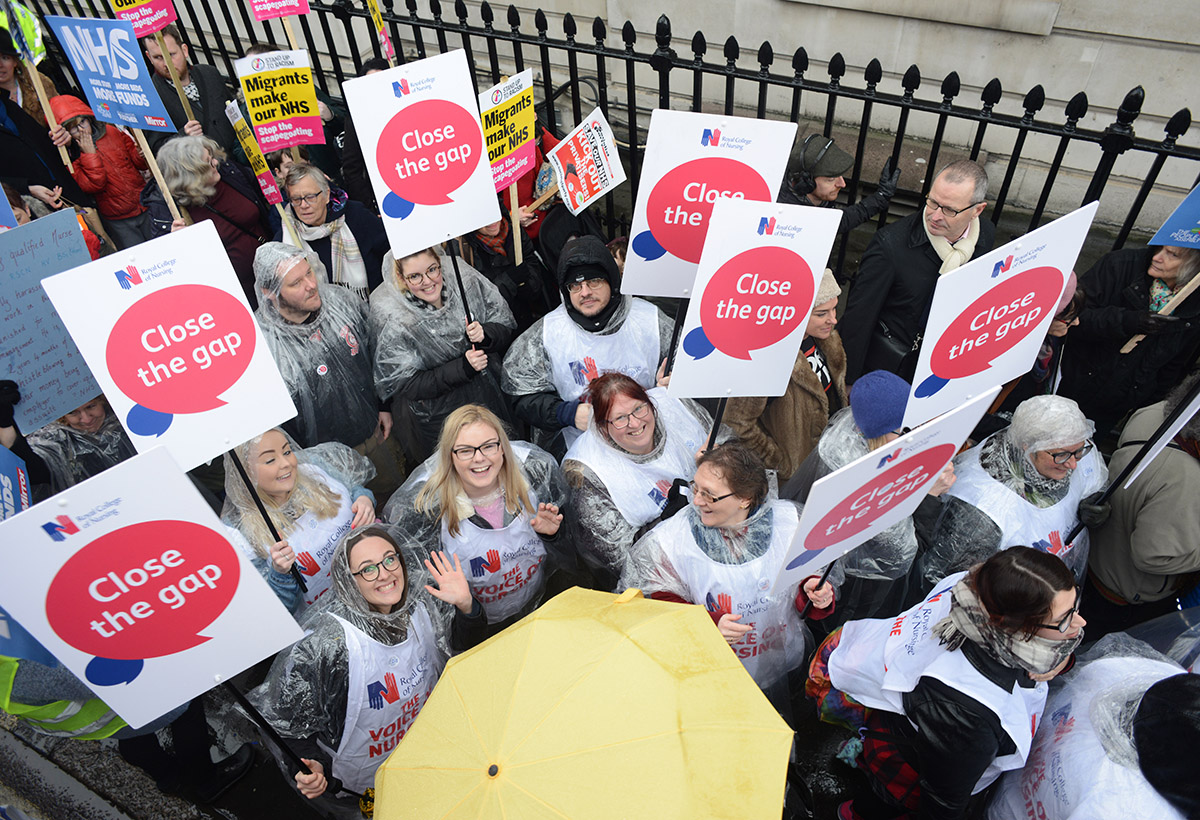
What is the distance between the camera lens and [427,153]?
3852mm

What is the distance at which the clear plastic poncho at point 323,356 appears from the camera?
4.22 metres

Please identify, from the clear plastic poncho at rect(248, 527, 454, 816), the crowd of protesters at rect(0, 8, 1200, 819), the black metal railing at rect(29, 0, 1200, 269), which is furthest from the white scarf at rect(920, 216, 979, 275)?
the clear plastic poncho at rect(248, 527, 454, 816)

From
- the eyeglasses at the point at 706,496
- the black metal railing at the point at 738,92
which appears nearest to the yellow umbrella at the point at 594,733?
the eyeglasses at the point at 706,496

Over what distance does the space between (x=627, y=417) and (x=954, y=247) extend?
2.17 meters

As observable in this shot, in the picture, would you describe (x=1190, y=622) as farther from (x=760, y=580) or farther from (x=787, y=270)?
(x=787, y=270)

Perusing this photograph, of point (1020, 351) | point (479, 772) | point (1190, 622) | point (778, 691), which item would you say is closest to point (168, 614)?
point (479, 772)

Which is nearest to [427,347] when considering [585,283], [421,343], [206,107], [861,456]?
[421,343]

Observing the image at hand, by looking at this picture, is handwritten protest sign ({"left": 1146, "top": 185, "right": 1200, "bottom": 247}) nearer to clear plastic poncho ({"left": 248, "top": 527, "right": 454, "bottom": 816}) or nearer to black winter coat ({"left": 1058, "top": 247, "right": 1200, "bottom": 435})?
black winter coat ({"left": 1058, "top": 247, "right": 1200, "bottom": 435})

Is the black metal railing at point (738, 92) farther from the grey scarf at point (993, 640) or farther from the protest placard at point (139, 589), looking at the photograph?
the protest placard at point (139, 589)

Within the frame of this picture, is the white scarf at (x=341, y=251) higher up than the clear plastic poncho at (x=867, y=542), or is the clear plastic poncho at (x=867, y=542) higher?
the white scarf at (x=341, y=251)

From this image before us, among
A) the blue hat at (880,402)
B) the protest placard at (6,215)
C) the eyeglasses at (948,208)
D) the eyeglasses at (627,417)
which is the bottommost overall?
the eyeglasses at (627,417)

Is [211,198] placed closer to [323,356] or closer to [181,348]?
[323,356]

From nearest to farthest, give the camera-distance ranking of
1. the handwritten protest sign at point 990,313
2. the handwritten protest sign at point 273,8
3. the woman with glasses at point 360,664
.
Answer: the handwritten protest sign at point 990,313 < the woman with glasses at point 360,664 < the handwritten protest sign at point 273,8

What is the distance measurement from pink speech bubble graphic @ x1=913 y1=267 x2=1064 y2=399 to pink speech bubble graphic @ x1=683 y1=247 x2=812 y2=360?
0.61 metres
